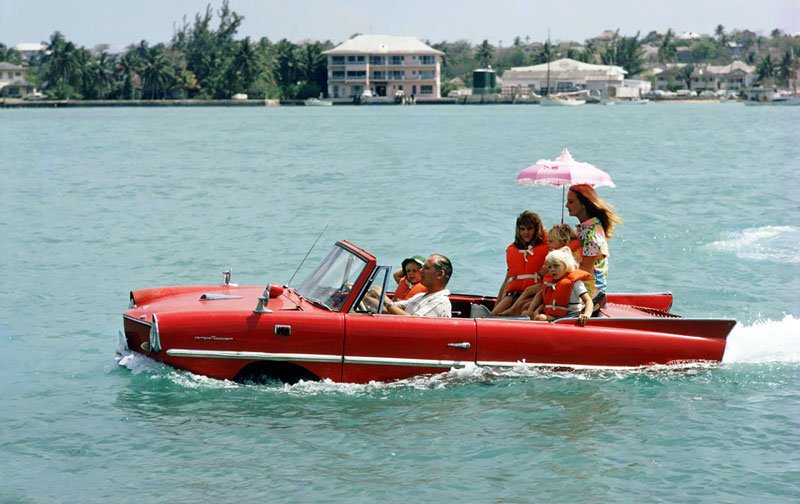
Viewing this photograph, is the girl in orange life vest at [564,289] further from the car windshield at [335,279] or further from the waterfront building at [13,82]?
the waterfront building at [13,82]

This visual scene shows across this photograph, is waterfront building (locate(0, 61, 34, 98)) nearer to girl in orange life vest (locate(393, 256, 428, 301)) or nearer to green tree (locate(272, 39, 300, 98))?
green tree (locate(272, 39, 300, 98))

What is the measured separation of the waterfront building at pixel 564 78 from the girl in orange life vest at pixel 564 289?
523ft

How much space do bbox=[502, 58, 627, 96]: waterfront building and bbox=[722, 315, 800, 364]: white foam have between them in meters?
158

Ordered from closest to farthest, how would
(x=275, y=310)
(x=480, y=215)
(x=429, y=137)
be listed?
(x=275, y=310) < (x=480, y=215) < (x=429, y=137)

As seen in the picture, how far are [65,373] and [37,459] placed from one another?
287cm

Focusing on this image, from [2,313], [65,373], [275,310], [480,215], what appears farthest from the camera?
[480,215]

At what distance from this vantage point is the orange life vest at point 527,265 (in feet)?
37.8

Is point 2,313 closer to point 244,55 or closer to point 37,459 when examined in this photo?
point 37,459

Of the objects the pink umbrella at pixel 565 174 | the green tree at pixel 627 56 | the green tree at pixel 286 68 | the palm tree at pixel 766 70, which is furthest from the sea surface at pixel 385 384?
the green tree at pixel 627 56

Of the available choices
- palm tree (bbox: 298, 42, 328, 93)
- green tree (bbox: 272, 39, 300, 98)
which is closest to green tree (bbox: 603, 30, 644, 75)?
palm tree (bbox: 298, 42, 328, 93)

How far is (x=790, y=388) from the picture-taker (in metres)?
11.3

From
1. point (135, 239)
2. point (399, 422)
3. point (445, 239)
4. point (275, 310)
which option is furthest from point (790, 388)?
point (135, 239)

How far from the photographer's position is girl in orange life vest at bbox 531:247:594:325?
36.0ft

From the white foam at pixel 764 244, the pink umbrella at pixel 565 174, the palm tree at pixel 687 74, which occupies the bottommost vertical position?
the white foam at pixel 764 244
